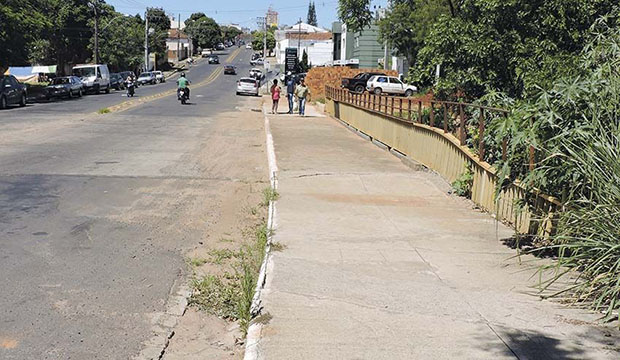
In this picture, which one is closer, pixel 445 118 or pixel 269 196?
pixel 269 196

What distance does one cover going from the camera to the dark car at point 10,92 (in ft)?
106

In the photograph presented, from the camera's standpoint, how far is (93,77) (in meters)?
51.5

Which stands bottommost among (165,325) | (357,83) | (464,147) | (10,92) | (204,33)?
(165,325)

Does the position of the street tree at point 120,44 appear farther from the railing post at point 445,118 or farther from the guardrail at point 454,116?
the railing post at point 445,118

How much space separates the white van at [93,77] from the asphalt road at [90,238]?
34354mm

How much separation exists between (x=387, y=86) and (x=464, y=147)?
34460 millimetres

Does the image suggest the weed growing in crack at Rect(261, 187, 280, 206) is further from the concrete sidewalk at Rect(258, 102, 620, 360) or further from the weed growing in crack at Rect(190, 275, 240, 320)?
the weed growing in crack at Rect(190, 275, 240, 320)

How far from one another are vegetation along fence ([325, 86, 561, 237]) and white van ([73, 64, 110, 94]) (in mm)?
35254

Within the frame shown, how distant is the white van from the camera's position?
167 feet

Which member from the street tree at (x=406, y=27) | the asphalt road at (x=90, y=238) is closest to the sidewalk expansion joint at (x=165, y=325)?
the asphalt road at (x=90, y=238)

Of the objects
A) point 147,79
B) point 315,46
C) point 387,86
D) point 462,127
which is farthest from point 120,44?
point 462,127

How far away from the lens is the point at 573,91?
22.4ft

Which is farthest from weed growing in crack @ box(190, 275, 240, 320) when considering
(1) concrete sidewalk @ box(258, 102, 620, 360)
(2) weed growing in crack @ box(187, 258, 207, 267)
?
(2) weed growing in crack @ box(187, 258, 207, 267)

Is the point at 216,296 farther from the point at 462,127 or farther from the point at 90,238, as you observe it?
the point at 462,127
